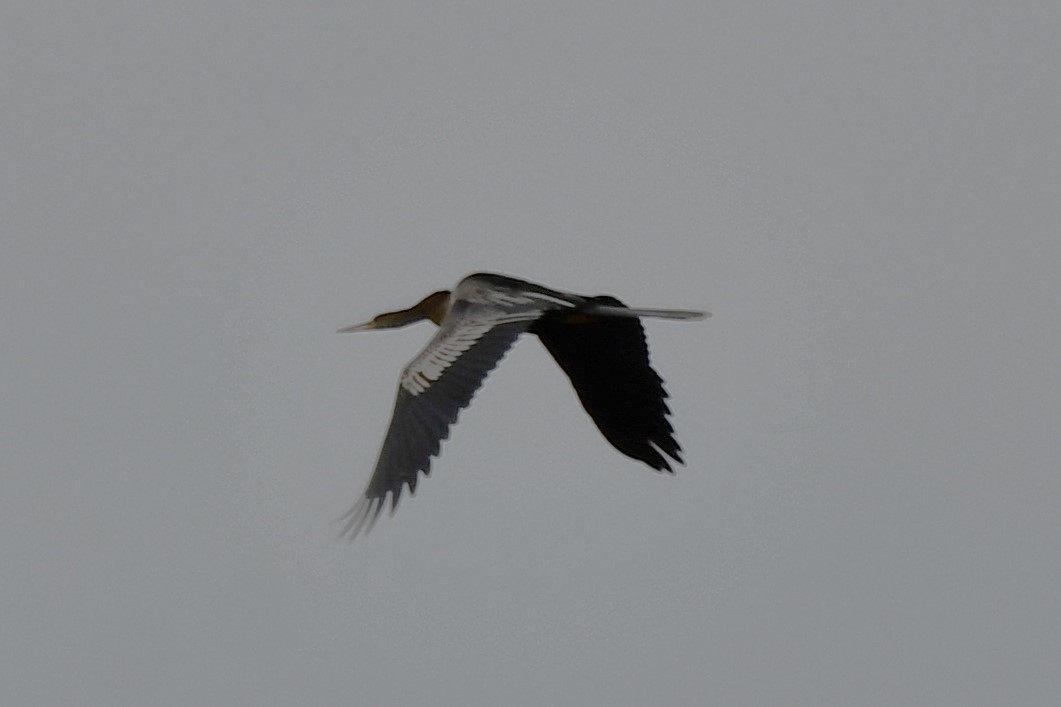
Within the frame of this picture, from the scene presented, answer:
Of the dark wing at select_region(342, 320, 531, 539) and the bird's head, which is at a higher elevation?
the bird's head

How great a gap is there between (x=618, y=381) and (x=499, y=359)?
7.21 feet

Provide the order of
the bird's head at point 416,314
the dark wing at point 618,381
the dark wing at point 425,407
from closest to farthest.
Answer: the dark wing at point 425,407 → the dark wing at point 618,381 → the bird's head at point 416,314

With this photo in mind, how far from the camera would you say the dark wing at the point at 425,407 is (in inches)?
710

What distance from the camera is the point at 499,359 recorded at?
1827cm

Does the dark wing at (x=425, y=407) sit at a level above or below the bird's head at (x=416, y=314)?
below

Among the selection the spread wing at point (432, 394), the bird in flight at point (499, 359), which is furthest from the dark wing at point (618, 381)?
the spread wing at point (432, 394)

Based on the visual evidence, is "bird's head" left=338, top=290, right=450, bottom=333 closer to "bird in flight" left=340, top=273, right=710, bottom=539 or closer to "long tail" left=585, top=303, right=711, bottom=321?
"bird in flight" left=340, top=273, right=710, bottom=539

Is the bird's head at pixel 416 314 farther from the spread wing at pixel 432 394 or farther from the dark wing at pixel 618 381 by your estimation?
the spread wing at pixel 432 394

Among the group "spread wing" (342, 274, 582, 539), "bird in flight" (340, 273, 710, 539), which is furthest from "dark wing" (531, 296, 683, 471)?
"spread wing" (342, 274, 582, 539)

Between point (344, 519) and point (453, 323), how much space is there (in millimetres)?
1680

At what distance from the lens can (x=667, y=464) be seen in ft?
67.3

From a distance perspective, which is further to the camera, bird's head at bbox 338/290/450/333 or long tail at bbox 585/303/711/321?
bird's head at bbox 338/290/450/333

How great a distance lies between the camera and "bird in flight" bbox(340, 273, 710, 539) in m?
18.1

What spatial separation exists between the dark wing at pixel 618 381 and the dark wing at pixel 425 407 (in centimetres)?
146
